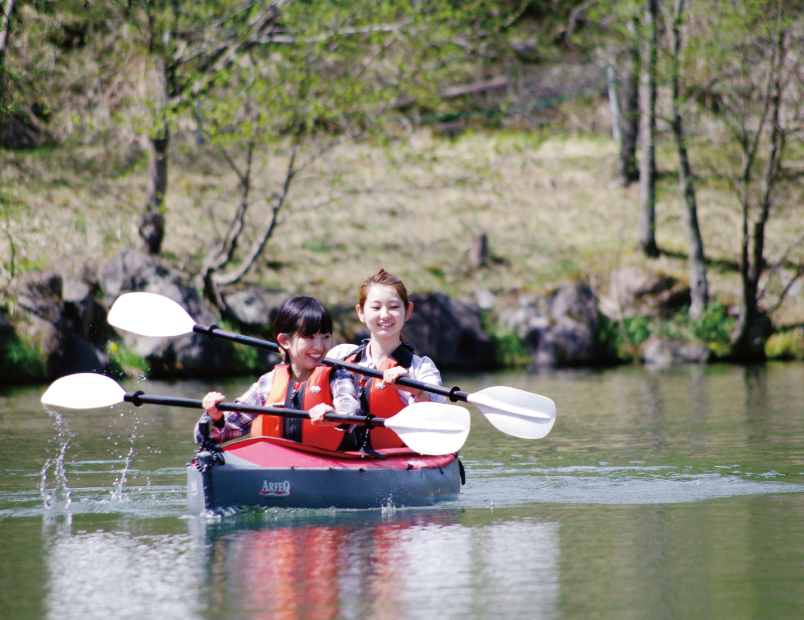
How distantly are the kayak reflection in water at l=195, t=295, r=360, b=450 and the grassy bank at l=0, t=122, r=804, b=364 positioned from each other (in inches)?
344

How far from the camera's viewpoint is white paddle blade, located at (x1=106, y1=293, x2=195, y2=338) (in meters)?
5.57

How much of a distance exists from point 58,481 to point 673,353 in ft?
37.1

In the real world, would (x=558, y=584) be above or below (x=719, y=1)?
below

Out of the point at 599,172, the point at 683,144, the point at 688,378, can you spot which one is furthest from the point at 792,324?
the point at 599,172

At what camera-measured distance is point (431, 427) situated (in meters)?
4.66

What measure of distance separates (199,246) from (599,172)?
894 centimetres

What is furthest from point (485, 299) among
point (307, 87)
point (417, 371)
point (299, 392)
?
point (299, 392)

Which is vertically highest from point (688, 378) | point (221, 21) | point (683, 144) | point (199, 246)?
point (221, 21)

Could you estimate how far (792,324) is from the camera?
15469 mm

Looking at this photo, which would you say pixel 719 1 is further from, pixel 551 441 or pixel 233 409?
Answer: pixel 233 409

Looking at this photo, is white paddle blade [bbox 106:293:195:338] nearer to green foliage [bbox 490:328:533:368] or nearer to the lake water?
the lake water

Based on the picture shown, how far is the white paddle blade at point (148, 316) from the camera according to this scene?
5.57 metres

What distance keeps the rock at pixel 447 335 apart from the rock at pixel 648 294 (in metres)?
2.69

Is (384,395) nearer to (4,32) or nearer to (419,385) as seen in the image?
(419,385)
